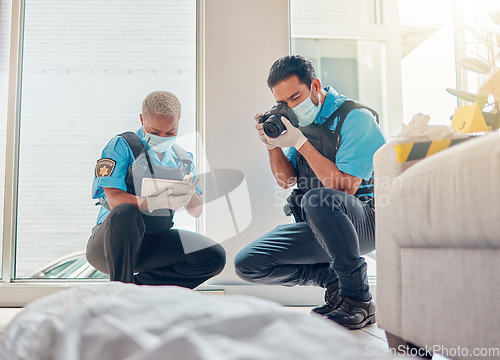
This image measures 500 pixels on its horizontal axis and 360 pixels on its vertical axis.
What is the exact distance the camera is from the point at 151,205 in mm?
1733

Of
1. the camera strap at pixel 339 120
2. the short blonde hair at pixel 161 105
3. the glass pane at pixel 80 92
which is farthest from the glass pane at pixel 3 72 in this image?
the camera strap at pixel 339 120

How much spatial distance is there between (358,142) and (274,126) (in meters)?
0.31

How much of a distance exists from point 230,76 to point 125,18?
0.66 metres

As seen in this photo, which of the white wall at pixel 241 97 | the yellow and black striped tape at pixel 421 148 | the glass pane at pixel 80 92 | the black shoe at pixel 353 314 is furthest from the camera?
the glass pane at pixel 80 92

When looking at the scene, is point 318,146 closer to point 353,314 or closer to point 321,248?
point 321,248

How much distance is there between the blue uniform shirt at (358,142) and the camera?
1.62 metres

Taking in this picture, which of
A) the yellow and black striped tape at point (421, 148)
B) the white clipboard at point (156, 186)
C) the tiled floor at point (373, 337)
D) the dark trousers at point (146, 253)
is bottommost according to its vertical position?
the tiled floor at point (373, 337)

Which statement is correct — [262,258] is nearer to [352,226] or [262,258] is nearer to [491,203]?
[352,226]

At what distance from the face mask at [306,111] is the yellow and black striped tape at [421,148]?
2.61ft

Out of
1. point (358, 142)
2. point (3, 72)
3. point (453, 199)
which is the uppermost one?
point (3, 72)

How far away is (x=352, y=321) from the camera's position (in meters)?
1.42

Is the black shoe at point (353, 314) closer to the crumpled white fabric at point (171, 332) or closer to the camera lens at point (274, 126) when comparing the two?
the camera lens at point (274, 126)

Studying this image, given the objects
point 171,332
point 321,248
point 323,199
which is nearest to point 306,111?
point 323,199

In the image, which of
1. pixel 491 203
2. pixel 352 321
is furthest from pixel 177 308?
pixel 352 321
